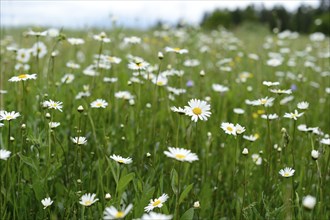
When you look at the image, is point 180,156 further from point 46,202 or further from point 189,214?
point 46,202

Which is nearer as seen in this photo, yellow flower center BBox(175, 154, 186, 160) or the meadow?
yellow flower center BBox(175, 154, 186, 160)

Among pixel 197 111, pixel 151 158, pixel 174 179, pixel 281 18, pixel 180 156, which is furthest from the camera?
pixel 281 18

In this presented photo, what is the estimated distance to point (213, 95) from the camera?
3012mm

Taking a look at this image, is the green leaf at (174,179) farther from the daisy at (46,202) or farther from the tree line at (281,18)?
the tree line at (281,18)

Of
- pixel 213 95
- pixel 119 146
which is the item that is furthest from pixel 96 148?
pixel 213 95

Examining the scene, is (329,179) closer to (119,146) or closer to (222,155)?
(222,155)

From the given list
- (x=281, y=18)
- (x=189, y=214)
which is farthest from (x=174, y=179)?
(x=281, y=18)

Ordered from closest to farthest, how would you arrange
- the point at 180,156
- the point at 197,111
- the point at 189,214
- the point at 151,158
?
the point at 180,156 < the point at 189,214 < the point at 197,111 < the point at 151,158

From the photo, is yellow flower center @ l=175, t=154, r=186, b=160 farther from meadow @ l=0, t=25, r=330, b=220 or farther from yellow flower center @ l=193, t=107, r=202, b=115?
yellow flower center @ l=193, t=107, r=202, b=115

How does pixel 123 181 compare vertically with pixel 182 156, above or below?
below

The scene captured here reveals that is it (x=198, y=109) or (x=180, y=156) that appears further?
(x=198, y=109)

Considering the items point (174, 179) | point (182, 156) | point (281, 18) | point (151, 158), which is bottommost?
point (281, 18)

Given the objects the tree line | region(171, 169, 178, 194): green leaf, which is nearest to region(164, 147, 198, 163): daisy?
region(171, 169, 178, 194): green leaf

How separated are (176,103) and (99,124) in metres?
0.62
